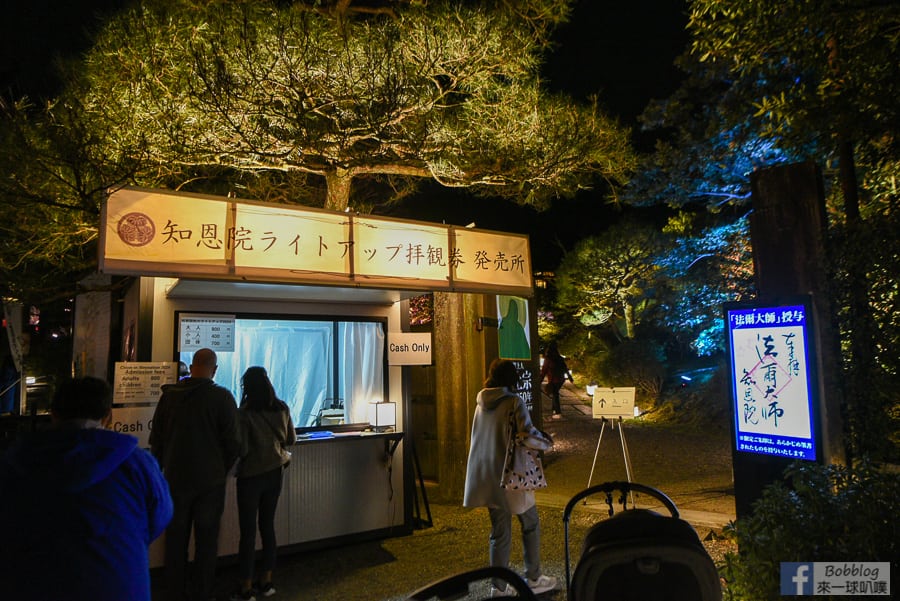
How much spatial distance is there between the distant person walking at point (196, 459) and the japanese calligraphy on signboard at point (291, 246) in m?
1.09

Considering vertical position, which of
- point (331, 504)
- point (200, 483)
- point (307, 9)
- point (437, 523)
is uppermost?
point (307, 9)

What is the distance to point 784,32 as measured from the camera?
220 inches

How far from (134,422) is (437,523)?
3831mm

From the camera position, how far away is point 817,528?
3.33 meters

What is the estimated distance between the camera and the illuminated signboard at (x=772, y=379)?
15.6ft

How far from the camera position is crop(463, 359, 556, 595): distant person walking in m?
4.94

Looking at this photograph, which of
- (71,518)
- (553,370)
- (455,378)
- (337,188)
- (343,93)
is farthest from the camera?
(553,370)

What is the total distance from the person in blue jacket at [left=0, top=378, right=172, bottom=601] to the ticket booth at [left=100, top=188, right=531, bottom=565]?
3014 millimetres

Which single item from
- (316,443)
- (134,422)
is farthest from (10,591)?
(316,443)

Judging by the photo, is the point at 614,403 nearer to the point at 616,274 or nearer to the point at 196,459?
the point at 196,459

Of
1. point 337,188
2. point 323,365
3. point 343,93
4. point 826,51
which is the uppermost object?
point 343,93

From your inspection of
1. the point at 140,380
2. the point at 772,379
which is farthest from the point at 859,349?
the point at 140,380

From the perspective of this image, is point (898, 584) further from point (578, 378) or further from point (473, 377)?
point (578, 378)

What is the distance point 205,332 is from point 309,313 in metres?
1.20
